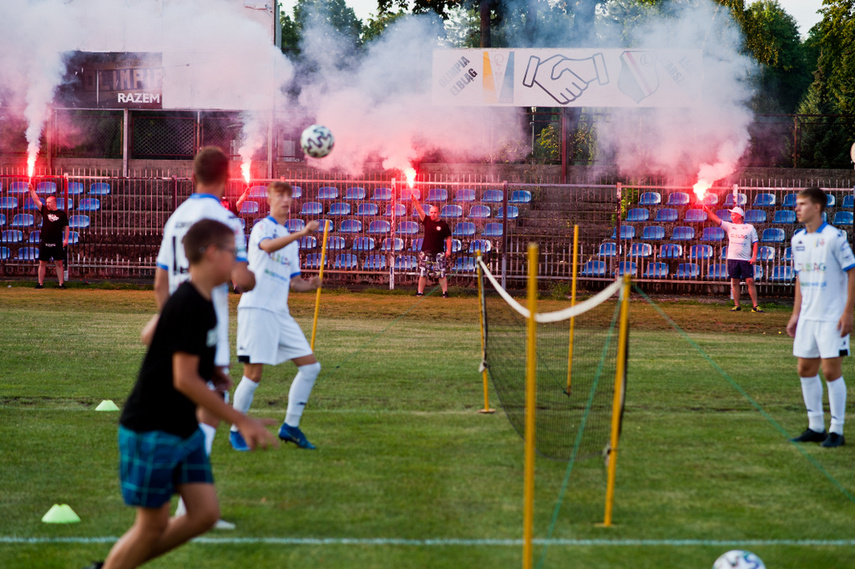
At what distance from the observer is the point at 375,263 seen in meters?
23.8

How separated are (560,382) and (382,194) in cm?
1533

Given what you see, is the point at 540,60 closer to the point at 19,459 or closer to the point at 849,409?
the point at 849,409

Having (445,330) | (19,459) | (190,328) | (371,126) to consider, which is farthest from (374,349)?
(371,126)

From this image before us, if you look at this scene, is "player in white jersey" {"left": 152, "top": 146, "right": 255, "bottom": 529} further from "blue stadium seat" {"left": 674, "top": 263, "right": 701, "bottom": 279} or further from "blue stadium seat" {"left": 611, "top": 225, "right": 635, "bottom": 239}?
"blue stadium seat" {"left": 611, "top": 225, "right": 635, "bottom": 239}

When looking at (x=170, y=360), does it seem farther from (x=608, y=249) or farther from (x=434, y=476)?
(x=608, y=249)

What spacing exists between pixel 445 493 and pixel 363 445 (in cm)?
145

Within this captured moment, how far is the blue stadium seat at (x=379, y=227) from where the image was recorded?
24.3 meters

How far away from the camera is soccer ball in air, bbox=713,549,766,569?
436 centimetres

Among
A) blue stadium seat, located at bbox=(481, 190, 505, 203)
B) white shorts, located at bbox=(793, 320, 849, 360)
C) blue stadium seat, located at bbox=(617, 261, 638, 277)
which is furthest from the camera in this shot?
blue stadium seat, located at bbox=(481, 190, 505, 203)

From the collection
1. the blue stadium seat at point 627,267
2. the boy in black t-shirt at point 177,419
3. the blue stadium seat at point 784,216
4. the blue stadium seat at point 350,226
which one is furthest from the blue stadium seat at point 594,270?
the boy in black t-shirt at point 177,419

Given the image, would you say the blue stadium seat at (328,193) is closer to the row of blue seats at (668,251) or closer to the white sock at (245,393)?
the row of blue seats at (668,251)

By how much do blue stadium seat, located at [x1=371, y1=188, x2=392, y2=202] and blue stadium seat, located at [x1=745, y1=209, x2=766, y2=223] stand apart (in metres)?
9.87

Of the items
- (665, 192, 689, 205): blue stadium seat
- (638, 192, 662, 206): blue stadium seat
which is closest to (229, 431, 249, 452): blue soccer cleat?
(638, 192, 662, 206): blue stadium seat

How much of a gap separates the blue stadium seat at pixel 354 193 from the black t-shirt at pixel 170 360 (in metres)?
21.4
